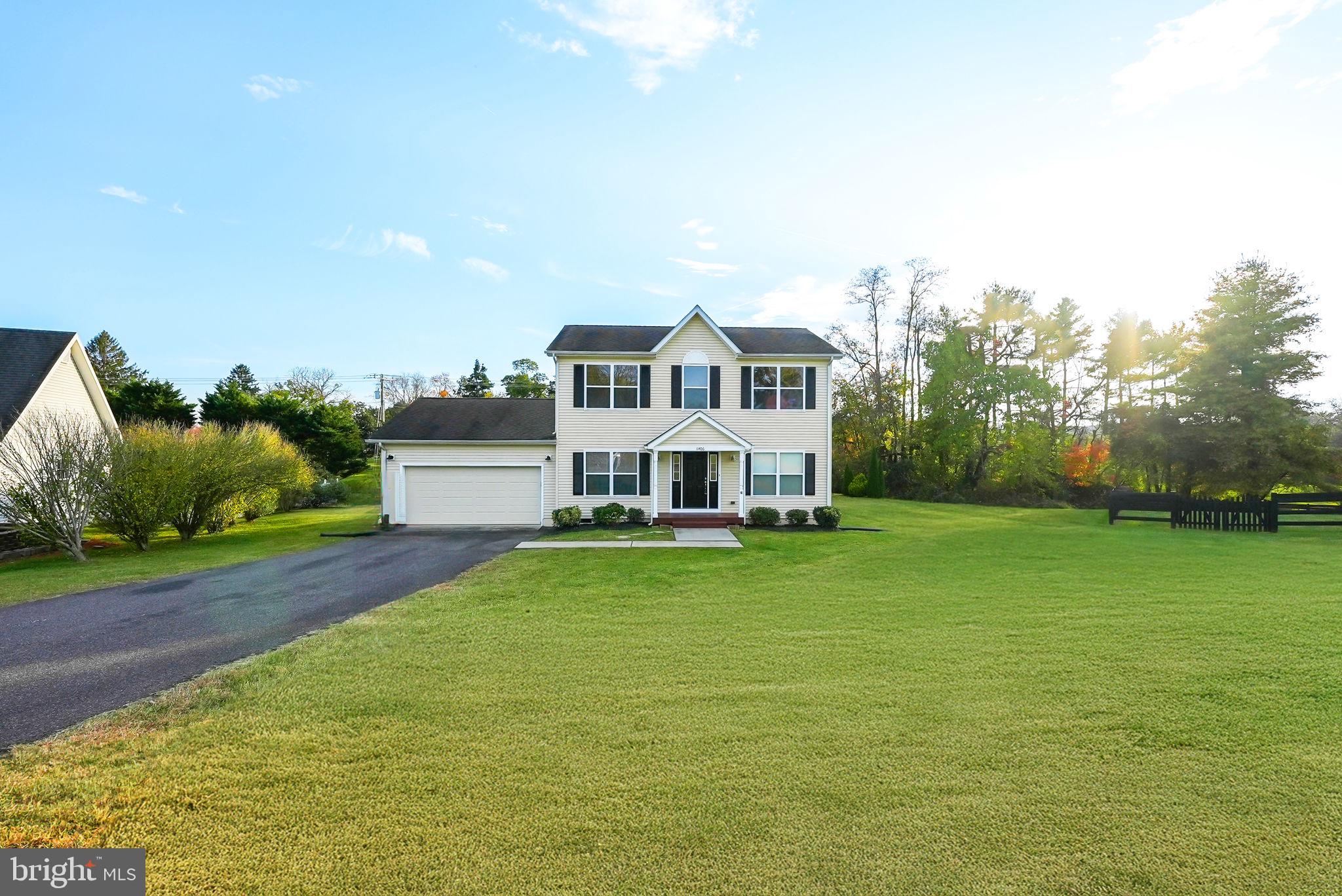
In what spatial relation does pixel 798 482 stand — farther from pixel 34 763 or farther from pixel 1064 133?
pixel 34 763

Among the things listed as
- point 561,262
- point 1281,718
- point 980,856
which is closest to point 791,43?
point 561,262

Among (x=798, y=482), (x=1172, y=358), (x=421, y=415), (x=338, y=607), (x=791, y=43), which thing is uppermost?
(x=791, y=43)

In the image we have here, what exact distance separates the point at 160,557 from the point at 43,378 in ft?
35.4

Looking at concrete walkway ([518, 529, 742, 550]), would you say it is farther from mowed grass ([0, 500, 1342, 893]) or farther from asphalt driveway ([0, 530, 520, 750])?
mowed grass ([0, 500, 1342, 893])

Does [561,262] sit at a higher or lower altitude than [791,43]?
lower

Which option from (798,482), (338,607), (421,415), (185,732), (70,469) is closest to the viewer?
(185,732)

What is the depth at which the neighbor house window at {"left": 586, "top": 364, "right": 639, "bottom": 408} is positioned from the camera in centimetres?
1928

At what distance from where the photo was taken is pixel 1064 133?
12.7m

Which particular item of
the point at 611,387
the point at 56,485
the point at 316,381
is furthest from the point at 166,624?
the point at 316,381

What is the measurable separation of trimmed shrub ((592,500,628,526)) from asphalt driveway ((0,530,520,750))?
17.7 ft

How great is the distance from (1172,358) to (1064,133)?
27.6 meters

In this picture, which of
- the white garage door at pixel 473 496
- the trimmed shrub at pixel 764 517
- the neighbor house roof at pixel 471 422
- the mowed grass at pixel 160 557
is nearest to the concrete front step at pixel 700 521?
the trimmed shrub at pixel 764 517

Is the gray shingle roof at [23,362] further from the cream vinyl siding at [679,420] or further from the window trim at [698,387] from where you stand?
the window trim at [698,387]

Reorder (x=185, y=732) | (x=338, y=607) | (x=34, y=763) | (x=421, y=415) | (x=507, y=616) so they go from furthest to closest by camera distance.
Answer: (x=421, y=415) → (x=338, y=607) → (x=507, y=616) → (x=185, y=732) → (x=34, y=763)
